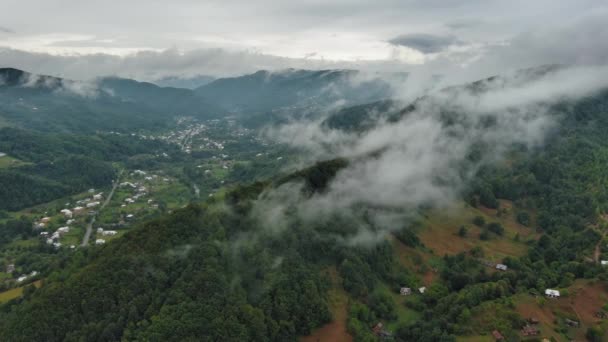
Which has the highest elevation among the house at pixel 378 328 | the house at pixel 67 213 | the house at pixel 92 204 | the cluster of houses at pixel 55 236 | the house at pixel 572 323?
the house at pixel 572 323

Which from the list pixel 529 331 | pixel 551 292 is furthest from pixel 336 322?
pixel 551 292

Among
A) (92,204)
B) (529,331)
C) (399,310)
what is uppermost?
(529,331)

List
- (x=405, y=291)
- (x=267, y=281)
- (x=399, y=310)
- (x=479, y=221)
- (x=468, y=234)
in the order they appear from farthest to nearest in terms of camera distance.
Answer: (x=479, y=221) → (x=468, y=234) → (x=405, y=291) → (x=399, y=310) → (x=267, y=281)

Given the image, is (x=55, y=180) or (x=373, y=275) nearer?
(x=373, y=275)

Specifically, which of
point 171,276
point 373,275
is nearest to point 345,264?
point 373,275

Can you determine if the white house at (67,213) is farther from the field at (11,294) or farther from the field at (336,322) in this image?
the field at (336,322)

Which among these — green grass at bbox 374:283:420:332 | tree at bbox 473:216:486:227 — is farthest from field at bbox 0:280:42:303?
tree at bbox 473:216:486:227

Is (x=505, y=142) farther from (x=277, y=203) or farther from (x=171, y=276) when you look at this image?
(x=171, y=276)

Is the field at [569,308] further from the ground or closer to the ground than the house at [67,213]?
further from the ground

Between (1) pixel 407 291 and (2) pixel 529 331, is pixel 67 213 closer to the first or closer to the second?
(1) pixel 407 291

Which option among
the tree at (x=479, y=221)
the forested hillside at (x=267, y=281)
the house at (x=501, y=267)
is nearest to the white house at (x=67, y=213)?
the forested hillside at (x=267, y=281)

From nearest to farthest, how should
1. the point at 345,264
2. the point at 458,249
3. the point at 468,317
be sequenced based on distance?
the point at 468,317 < the point at 345,264 < the point at 458,249
